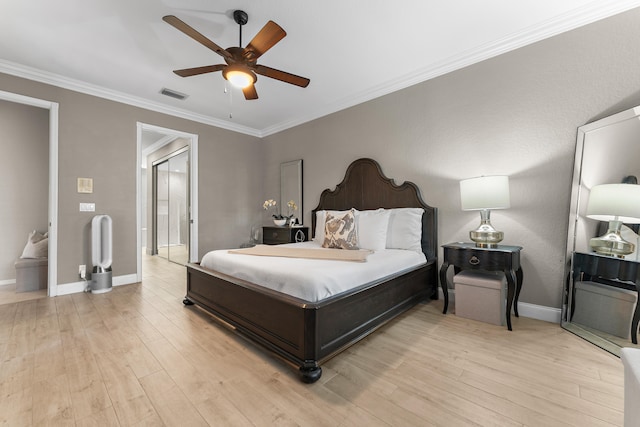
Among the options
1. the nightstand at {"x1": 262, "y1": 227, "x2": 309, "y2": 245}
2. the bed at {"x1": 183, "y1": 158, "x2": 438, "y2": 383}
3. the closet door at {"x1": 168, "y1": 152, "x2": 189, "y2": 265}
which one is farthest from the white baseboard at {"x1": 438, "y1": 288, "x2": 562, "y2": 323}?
the closet door at {"x1": 168, "y1": 152, "x2": 189, "y2": 265}

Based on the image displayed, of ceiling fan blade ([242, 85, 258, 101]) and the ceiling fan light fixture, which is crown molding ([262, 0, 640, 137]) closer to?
ceiling fan blade ([242, 85, 258, 101])

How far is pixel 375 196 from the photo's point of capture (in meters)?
3.60

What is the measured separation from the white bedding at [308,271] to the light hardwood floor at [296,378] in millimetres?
499

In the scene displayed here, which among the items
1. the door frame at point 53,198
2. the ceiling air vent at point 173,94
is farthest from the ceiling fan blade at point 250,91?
the door frame at point 53,198

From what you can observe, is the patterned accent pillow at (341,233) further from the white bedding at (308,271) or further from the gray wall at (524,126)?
Answer: the gray wall at (524,126)

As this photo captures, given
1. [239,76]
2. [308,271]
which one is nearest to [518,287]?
[308,271]

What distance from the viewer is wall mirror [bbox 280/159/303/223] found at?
472 cm

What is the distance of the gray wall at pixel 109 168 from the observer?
3.32m

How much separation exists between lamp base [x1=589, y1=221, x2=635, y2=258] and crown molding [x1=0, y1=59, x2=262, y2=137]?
5.23 metres

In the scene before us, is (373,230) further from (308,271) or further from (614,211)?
(614,211)

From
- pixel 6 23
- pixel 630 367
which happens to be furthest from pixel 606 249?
pixel 6 23

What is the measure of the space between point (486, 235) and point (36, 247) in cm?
570

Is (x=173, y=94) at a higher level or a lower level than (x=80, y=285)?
higher

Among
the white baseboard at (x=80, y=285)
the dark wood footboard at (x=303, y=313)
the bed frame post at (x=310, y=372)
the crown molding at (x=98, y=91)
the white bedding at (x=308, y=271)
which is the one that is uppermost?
the crown molding at (x=98, y=91)
